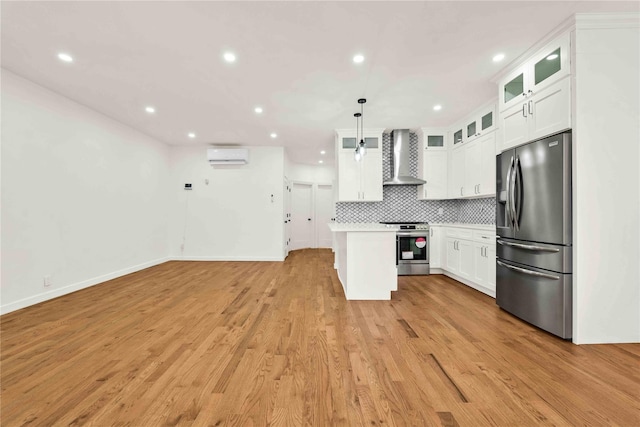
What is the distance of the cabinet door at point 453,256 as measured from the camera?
168 inches

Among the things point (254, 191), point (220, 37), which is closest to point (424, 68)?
point (220, 37)

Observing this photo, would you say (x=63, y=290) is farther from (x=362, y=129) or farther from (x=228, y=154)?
(x=362, y=129)

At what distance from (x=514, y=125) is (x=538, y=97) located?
338mm

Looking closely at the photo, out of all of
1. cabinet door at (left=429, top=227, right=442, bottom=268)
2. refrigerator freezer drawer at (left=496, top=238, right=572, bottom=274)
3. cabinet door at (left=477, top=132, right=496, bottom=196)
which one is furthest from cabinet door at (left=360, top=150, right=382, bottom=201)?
refrigerator freezer drawer at (left=496, top=238, right=572, bottom=274)

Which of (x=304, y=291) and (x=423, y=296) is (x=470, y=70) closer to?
(x=423, y=296)

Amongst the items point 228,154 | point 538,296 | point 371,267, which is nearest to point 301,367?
point 371,267

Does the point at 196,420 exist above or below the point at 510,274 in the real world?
below

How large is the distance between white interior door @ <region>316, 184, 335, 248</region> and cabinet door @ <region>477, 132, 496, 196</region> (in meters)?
5.07

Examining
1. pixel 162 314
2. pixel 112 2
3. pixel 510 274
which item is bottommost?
pixel 162 314

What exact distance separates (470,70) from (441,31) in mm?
899

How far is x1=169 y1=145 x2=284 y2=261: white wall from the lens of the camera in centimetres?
629

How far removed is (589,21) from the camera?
220cm

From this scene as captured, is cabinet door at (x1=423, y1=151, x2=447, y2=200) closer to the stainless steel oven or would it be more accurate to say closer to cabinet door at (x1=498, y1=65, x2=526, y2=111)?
the stainless steel oven

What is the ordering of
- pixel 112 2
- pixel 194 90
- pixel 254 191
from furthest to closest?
pixel 254 191 → pixel 194 90 → pixel 112 2
